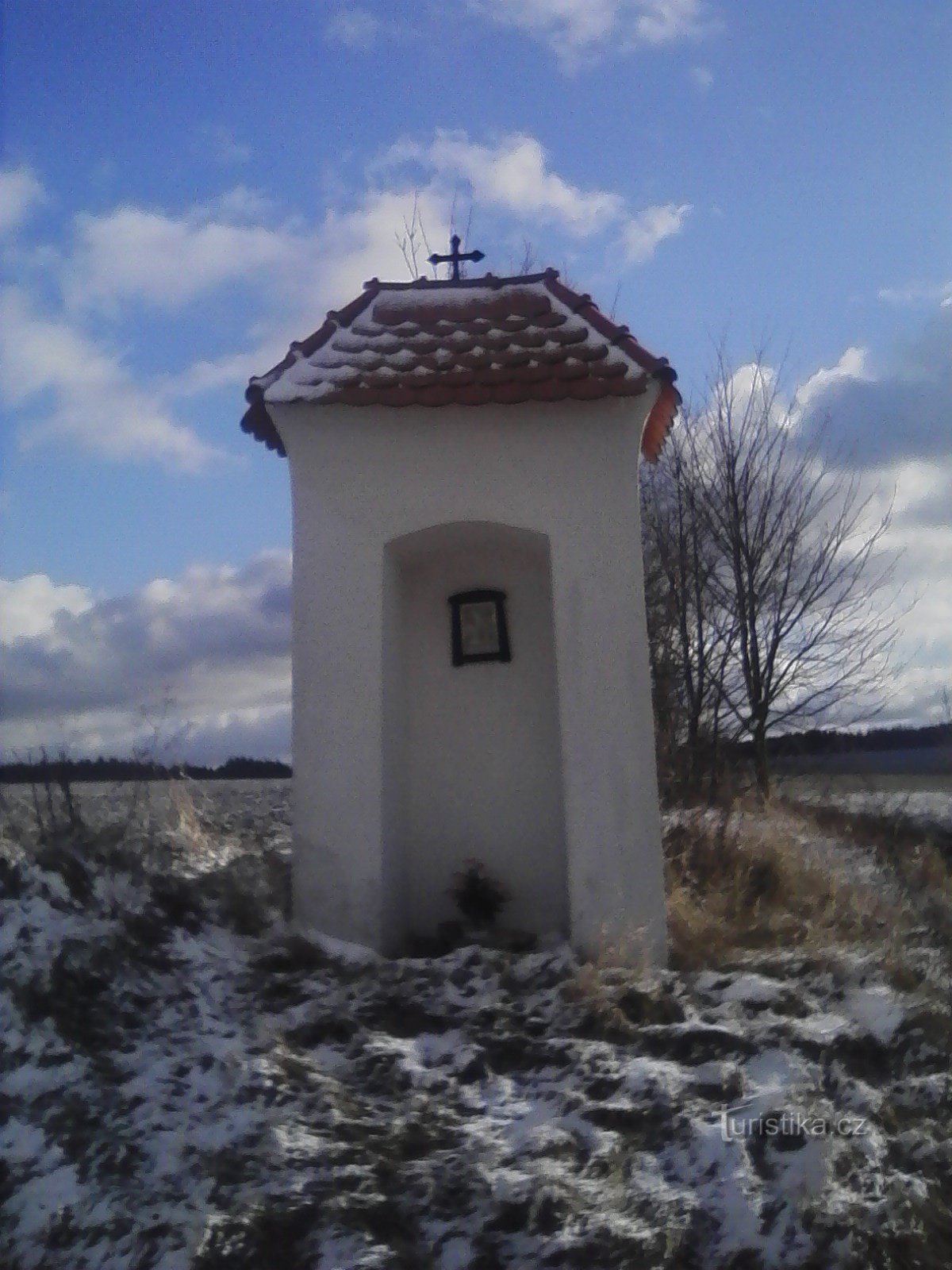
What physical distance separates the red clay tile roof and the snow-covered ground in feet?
9.45

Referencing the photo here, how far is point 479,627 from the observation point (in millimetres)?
7023

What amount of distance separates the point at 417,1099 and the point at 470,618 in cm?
331

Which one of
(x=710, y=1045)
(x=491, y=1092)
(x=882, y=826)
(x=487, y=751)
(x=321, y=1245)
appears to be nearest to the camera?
(x=321, y=1245)

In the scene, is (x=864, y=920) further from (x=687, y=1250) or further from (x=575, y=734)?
(x=687, y=1250)

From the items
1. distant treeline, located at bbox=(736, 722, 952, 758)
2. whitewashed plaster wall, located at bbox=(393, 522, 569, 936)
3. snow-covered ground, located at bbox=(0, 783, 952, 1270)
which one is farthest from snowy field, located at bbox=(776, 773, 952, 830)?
snow-covered ground, located at bbox=(0, 783, 952, 1270)

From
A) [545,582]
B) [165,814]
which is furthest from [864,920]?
[165,814]

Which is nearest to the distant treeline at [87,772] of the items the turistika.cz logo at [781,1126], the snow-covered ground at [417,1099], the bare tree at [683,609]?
the snow-covered ground at [417,1099]

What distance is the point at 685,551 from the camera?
A: 51.9ft

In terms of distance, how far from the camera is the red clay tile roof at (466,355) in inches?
253

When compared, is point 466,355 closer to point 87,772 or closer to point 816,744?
point 87,772

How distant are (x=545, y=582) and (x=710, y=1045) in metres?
3.08

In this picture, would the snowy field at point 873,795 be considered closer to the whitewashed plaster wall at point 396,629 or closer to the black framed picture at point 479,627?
the black framed picture at point 479,627

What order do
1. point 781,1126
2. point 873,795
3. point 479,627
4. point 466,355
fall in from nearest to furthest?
point 781,1126, point 466,355, point 479,627, point 873,795

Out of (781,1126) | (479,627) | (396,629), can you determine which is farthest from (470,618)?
(781,1126)
